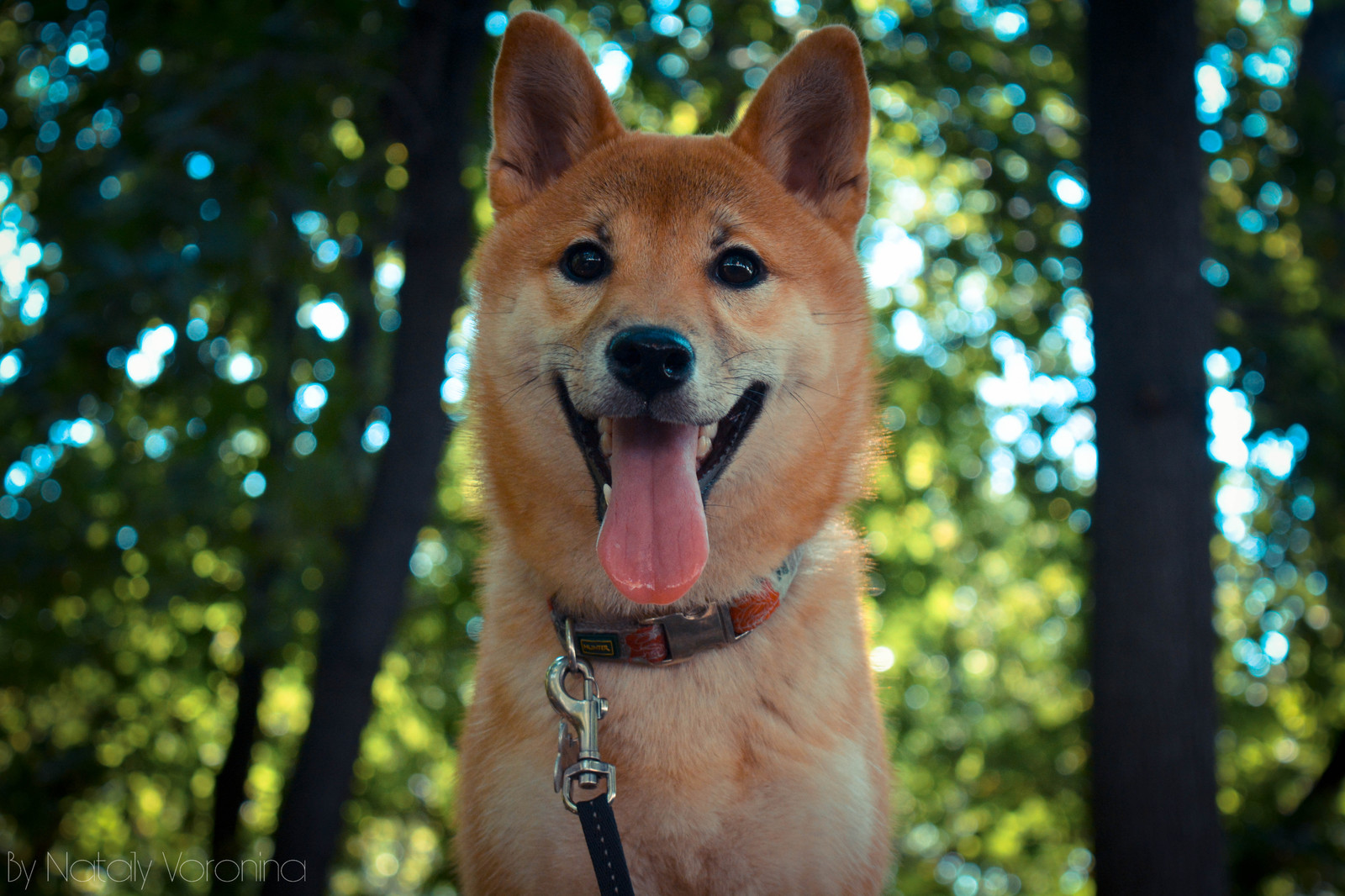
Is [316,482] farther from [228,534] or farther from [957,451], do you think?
[957,451]

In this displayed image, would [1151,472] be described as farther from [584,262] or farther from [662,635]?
[584,262]

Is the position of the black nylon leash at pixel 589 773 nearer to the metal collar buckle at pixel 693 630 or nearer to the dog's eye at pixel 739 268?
the metal collar buckle at pixel 693 630

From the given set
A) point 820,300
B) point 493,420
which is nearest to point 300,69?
point 493,420

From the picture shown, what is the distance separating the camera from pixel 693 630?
7.38 feet

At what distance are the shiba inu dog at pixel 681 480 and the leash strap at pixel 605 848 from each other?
5.8 inches

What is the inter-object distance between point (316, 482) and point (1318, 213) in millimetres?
6422

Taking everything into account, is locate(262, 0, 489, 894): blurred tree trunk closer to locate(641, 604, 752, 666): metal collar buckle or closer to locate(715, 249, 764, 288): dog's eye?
locate(715, 249, 764, 288): dog's eye

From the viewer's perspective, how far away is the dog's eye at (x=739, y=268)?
249 cm

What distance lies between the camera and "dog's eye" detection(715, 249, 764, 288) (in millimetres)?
2486

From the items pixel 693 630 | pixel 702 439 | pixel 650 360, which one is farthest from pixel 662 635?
pixel 650 360

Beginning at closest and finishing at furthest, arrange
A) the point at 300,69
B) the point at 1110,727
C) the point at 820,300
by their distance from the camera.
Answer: the point at 820,300
the point at 1110,727
the point at 300,69

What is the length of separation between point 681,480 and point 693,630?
0.41 meters

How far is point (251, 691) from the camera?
838cm

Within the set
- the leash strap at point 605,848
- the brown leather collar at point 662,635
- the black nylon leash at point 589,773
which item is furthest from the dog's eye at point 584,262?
the leash strap at point 605,848
